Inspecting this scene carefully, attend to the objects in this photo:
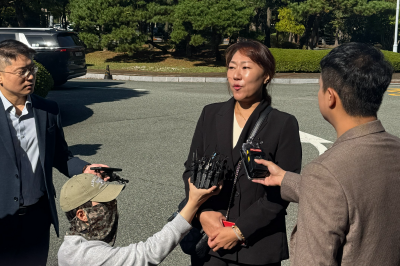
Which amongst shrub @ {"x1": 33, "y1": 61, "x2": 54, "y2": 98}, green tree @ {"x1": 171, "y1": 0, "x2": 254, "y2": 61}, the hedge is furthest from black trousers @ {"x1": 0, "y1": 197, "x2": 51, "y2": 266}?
green tree @ {"x1": 171, "y1": 0, "x2": 254, "y2": 61}

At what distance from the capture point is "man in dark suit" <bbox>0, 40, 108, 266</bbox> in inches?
105

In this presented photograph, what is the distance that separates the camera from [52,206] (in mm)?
2859

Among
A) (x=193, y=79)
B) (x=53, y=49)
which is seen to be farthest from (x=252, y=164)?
(x=193, y=79)

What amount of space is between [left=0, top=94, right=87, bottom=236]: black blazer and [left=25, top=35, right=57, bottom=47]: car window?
44.8 feet

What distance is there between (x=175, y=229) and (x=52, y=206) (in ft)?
3.86

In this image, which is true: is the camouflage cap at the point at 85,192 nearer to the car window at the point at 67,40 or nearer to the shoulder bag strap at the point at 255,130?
the shoulder bag strap at the point at 255,130

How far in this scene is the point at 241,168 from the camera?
2475 millimetres

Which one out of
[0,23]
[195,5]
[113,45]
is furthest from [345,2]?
[0,23]

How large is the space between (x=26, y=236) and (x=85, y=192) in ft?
3.29

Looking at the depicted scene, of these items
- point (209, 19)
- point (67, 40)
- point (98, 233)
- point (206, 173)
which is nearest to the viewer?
point (98, 233)

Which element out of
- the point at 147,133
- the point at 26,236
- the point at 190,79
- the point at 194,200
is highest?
the point at 194,200

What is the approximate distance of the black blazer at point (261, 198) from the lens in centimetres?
241

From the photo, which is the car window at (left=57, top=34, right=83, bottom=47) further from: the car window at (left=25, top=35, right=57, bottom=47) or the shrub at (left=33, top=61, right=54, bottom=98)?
the shrub at (left=33, top=61, right=54, bottom=98)

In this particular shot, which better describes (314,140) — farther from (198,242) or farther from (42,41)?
(42,41)
